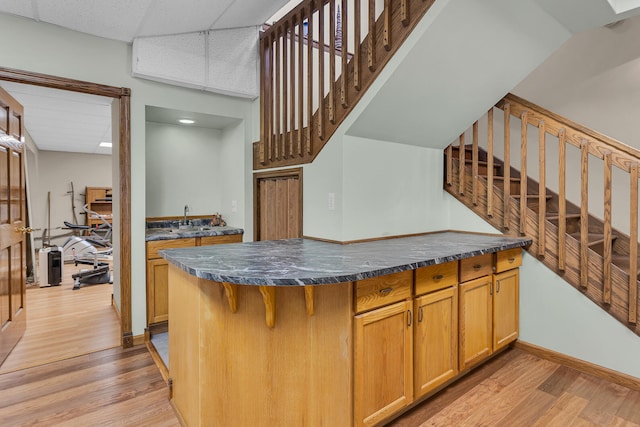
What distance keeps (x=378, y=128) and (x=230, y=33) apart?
6.07 ft

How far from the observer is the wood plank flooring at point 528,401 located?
193 cm

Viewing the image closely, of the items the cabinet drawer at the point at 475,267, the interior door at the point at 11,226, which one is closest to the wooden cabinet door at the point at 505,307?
the cabinet drawer at the point at 475,267

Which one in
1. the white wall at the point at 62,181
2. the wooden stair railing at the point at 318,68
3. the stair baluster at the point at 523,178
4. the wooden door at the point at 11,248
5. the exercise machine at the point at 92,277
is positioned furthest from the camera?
the white wall at the point at 62,181

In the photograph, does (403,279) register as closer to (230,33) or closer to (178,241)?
(178,241)

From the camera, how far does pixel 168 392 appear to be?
2133mm

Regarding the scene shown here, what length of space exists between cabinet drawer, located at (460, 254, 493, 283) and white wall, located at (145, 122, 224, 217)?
9.22 ft

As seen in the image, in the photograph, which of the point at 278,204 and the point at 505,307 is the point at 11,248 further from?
the point at 505,307

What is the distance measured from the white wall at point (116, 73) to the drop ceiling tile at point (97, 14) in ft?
0.37

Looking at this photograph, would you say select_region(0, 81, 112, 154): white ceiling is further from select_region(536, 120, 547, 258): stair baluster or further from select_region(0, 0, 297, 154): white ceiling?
select_region(536, 120, 547, 258): stair baluster

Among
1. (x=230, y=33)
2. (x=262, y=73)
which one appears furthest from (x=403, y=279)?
(x=230, y=33)

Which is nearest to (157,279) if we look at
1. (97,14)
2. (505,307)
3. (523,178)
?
(97,14)

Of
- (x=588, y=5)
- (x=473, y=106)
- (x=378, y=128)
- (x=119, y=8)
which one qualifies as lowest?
(x=378, y=128)

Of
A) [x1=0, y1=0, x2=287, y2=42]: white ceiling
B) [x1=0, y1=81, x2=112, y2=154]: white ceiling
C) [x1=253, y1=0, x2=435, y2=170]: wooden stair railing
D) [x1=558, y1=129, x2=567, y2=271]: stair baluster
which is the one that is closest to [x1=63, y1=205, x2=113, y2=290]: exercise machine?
[x1=0, y1=81, x2=112, y2=154]: white ceiling

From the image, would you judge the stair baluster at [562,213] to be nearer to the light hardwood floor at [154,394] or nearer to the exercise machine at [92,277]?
the light hardwood floor at [154,394]
